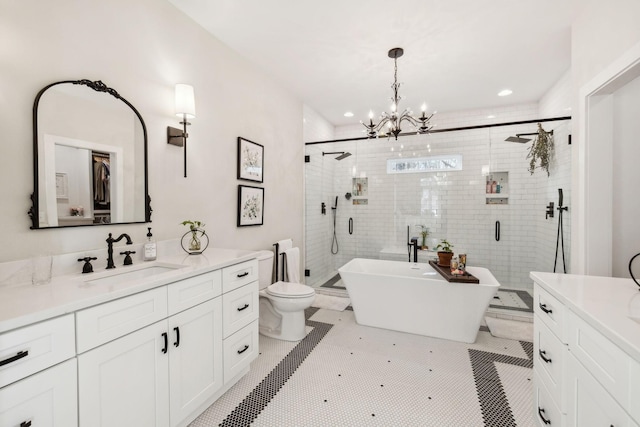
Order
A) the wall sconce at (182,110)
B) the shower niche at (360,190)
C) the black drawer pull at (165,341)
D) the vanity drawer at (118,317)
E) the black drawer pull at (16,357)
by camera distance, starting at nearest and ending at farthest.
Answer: the black drawer pull at (16,357), the vanity drawer at (118,317), the black drawer pull at (165,341), the wall sconce at (182,110), the shower niche at (360,190)

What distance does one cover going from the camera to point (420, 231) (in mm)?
4375

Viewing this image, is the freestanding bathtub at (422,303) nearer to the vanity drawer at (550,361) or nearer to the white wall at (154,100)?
the vanity drawer at (550,361)

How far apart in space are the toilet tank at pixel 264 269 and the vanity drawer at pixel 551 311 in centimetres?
220

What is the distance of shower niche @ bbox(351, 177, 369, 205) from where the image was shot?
15.4 feet

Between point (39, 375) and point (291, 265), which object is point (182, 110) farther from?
point (291, 265)

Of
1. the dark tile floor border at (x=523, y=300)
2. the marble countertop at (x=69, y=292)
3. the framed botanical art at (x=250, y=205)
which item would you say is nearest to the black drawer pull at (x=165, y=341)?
the marble countertop at (x=69, y=292)

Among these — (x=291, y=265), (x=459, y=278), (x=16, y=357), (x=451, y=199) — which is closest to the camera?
(x=16, y=357)

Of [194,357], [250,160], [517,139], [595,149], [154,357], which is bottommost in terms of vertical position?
[194,357]

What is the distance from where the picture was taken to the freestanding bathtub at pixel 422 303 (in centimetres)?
263

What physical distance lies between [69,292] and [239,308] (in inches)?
39.3

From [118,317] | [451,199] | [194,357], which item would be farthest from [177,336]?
[451,199]

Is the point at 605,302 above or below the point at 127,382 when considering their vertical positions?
above

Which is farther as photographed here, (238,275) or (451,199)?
→ (451,199)

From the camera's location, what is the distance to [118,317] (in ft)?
4.12
